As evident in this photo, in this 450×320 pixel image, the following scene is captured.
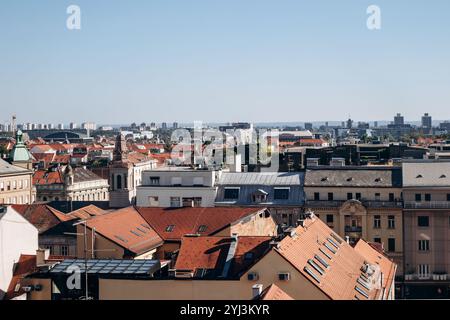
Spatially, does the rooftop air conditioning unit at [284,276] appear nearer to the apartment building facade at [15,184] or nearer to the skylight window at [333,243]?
the skylight window at [333,243]

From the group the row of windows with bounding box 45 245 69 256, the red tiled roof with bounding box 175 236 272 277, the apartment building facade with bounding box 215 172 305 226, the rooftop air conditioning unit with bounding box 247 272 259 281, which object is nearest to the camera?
the rooftop air conditioning unit with bounding box 247 272 259 281

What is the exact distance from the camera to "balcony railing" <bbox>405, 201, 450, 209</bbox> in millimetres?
51625

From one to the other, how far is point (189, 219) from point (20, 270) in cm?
1226

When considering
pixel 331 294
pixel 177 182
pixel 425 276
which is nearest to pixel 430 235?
pixel 425 276

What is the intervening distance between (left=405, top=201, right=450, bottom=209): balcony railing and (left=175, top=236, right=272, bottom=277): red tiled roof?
77.0ft

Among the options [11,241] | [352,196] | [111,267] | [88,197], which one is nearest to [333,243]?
[111,267]

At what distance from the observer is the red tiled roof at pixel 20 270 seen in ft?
102

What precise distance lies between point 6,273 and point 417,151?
54.6 m

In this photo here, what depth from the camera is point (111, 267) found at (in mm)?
28547

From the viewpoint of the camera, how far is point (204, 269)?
29.6 meters

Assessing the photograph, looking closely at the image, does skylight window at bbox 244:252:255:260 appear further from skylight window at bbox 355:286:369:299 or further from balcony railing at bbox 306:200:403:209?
balcony railing at bbox 306:200:403:209

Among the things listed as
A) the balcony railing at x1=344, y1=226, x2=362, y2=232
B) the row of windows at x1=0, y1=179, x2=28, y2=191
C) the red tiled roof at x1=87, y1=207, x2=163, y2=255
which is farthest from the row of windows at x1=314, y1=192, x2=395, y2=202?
the row of windows at x1=0, y1=179, x2=28, y2=191

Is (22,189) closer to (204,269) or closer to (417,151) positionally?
(417,151)
